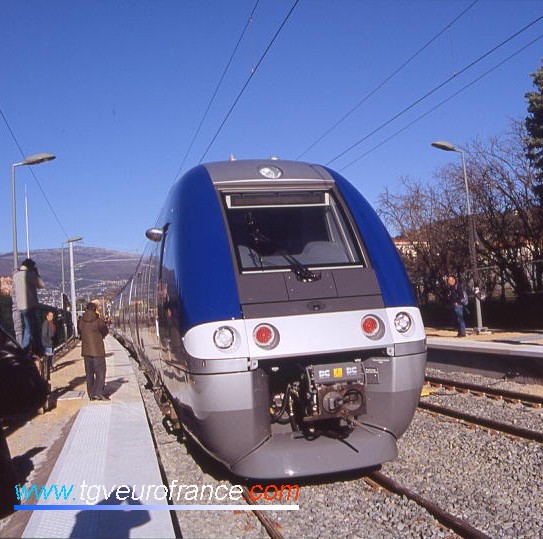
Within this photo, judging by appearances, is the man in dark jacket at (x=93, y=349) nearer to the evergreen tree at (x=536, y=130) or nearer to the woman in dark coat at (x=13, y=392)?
the woman in dark coat at (x=13, y=392)

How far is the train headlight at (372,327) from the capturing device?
468cm

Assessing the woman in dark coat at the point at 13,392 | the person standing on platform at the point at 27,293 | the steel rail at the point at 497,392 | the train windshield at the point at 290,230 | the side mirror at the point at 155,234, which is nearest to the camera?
the woman in dark coat at the point at 13,392

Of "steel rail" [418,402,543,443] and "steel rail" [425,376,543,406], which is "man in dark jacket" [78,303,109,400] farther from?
"steel rail" [425,376,543,406]

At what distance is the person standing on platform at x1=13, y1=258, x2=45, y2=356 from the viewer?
28.8 feet

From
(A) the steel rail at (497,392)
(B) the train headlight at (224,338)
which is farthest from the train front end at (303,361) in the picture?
(A) the steel rail at (497,392)

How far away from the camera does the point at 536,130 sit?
2442cm

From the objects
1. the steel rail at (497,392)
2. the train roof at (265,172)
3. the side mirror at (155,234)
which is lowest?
the steel rail at (497,392)

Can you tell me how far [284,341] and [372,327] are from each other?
2.42 feet

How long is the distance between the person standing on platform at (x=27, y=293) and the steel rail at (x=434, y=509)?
5.80 metres

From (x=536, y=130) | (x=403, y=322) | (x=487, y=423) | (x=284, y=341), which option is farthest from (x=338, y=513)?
(x=536, y=130)

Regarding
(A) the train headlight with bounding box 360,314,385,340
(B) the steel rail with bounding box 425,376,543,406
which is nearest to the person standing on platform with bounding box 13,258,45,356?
(A) the train headlight with bounding box 360,314,385,340

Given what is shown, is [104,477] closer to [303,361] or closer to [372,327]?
[303,361]

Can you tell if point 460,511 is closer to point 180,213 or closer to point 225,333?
point 225,333

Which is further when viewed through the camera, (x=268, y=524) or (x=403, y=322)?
(x=403, y=322)
